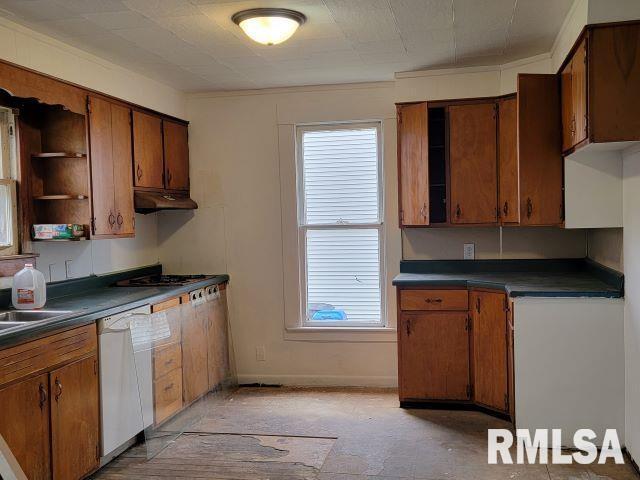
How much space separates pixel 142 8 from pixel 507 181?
8.37 feet

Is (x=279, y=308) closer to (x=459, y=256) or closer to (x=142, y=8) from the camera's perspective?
(x=459, y=256)

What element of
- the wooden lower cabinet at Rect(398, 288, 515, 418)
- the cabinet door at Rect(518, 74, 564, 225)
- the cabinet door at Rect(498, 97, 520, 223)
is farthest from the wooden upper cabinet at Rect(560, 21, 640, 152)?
the wooden lower cabinet at Rect(398, 288, 515, 418)

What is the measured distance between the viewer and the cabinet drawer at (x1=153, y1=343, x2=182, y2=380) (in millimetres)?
3841

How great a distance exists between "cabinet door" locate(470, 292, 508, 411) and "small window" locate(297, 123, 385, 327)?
0.99 m

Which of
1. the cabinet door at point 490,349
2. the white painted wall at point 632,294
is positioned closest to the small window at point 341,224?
the cabinet door at point 490,349

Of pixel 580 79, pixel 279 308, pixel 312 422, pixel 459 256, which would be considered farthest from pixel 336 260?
pixel 580 79

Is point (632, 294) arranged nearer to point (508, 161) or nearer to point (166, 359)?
point (508, 161)

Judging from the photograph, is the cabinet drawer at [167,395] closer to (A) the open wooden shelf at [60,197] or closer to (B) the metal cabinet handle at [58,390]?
(B) the metal cabinet handle at [58,390]

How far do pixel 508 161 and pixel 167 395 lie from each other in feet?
8.94

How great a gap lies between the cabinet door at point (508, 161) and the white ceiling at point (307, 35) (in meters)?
0.37

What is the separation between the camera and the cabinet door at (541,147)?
3639 millimetres

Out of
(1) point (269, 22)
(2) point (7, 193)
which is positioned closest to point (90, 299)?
(2) point (7, 193)

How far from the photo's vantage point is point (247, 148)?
5.01 metres

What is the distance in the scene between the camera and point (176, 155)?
488 cm
